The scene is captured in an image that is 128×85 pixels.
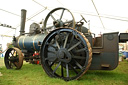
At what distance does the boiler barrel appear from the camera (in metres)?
4.05

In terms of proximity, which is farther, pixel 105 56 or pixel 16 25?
pixel 16 25

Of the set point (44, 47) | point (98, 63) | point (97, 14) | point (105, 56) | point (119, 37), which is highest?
point (97, 14)

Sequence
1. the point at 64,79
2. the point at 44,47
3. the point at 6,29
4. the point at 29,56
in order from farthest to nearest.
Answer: the point at 6,29, the point at 29,56, the point at 44,47, the point at 64,79

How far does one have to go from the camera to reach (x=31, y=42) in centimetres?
424

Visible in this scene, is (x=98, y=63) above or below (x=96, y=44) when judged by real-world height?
below

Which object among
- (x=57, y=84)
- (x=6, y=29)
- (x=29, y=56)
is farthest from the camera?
(x=6, y=29)

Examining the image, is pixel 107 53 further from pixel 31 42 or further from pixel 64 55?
pixel 31 42

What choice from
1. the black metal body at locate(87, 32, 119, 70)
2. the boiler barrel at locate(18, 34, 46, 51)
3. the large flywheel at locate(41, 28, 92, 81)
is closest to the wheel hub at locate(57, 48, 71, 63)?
the large flywheel at locate(41, 28, 92, 81)

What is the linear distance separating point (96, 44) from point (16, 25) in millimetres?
8871

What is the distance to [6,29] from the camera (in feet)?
32.0

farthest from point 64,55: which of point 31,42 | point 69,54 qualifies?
point 31,42

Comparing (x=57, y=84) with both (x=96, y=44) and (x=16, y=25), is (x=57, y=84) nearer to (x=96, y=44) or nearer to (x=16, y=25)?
(x=96, y=44)

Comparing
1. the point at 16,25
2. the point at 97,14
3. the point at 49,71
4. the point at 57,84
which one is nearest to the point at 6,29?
the point at 16,25

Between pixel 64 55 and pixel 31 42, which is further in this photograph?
pixel 31 42
